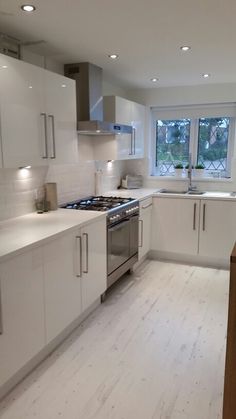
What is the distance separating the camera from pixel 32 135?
2.52 metres

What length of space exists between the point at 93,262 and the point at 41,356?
892mm

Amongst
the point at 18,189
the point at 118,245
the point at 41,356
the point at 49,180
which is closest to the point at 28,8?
the point at 18,189

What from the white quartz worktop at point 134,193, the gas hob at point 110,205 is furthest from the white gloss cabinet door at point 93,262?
the white quartz worktop at point 134,193

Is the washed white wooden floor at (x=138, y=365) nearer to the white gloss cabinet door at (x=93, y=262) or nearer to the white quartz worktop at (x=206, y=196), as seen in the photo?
the white gloss cabinet door at (x=93, y=262)

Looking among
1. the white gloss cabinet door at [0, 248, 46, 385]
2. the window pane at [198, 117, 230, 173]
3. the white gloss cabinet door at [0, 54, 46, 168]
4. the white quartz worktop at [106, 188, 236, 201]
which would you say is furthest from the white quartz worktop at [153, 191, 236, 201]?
the white gloss cabinet door at [0, 248, 46, 385]

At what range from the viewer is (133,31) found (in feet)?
8.14

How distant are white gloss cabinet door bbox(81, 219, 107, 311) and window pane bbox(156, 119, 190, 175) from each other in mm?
2324

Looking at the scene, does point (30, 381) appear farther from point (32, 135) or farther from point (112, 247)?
point (32, 135)

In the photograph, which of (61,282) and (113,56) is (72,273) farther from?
(113,56)

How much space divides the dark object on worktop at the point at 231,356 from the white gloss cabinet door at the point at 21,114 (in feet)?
5.42

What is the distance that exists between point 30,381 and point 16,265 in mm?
849

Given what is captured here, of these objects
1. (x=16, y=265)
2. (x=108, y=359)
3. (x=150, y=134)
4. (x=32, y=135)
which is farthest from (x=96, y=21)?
(x=150, y=134)

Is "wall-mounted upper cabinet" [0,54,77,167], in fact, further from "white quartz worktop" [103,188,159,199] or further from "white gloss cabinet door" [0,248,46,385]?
"white quartz worktop" [103,188,159,199]

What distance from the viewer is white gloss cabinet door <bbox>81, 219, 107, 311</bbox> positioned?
281 cm
